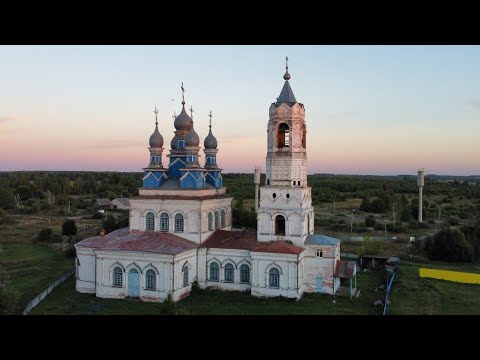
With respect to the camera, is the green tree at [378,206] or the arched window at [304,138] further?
the green tree at [378,206]

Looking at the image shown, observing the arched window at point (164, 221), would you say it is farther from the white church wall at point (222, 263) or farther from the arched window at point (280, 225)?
the arched window at point (280, 225)

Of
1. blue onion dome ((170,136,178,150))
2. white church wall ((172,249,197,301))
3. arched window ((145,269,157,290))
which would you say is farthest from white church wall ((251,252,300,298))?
blue onion dome ((170,136,178,150))

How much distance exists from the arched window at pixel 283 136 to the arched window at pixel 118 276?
10.6m

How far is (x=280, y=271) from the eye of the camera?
2367 centimetres

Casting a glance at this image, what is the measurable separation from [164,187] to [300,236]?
834 cm

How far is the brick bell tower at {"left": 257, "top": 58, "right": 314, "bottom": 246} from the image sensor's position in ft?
83.4

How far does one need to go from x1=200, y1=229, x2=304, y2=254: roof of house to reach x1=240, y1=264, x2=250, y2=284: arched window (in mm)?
974

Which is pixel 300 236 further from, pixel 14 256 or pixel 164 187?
pixel 14 256

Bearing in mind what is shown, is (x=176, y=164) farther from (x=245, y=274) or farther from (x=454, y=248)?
(x=454, y=248)

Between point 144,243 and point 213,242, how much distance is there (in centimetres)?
386

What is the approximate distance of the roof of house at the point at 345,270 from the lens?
79.2ft

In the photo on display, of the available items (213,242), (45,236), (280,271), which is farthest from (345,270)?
(45,236)

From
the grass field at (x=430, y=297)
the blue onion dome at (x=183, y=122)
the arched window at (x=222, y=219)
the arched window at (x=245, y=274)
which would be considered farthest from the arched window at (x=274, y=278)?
the blue onion dome at (x=183, y=122)
